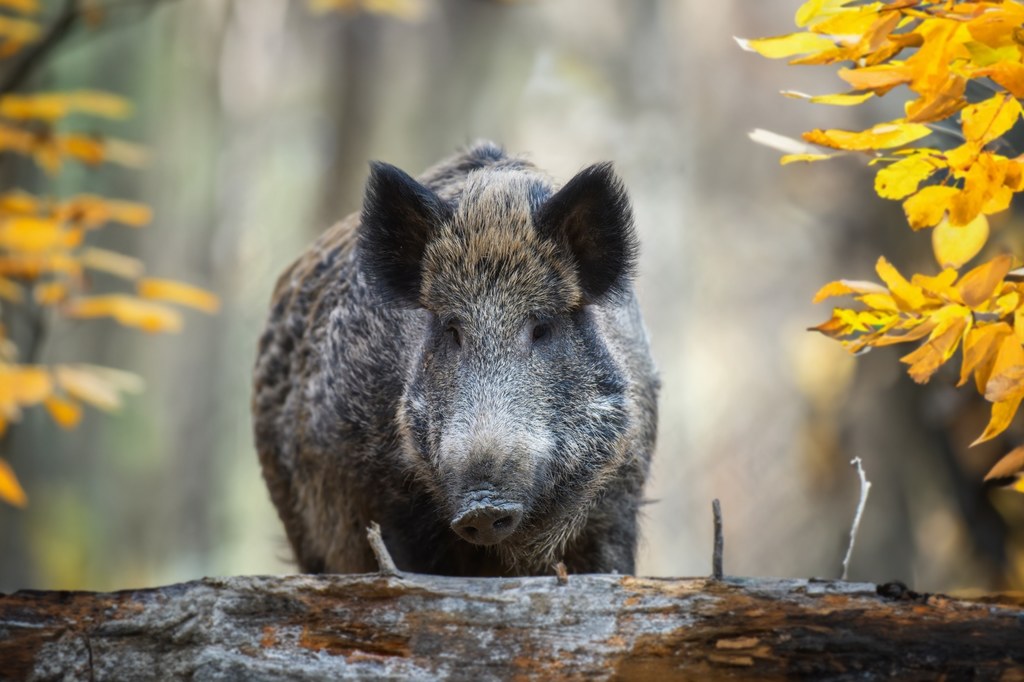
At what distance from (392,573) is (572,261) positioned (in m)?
1.52

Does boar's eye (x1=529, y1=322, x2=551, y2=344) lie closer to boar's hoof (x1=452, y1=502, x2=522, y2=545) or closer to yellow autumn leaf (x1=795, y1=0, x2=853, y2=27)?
boar's hoof (x1=452, y1=502, x2=522, y2=545)

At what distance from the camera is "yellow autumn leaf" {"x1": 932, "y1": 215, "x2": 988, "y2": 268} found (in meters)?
2.82

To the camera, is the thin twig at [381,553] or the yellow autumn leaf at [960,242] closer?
the thin twig at [381,553]

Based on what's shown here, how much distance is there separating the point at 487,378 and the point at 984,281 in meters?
1.56

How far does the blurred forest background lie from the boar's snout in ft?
16.7

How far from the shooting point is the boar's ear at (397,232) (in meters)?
3.93

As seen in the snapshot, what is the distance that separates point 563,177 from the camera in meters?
8.62

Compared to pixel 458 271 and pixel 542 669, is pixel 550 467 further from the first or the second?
pixel 542 669

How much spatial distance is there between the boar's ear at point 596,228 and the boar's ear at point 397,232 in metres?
0.40

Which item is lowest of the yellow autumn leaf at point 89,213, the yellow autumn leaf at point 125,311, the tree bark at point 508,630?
the tree bark at point 508,630

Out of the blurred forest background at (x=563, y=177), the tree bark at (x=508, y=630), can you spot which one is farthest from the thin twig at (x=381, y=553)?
the blurred forest background at (x=563, y=177)

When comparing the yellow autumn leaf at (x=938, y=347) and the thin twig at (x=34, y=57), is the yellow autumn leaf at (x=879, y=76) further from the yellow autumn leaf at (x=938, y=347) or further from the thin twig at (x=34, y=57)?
the thin twig at (x=34, y=57)

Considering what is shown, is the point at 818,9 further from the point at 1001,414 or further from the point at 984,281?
the point at 1001,414

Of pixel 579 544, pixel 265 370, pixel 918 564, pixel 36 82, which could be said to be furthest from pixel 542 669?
pixel 36 82
